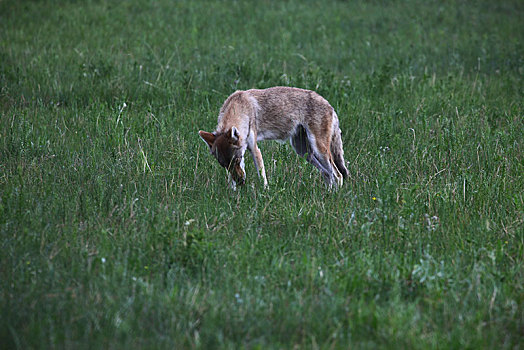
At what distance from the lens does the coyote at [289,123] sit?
23.8 ft

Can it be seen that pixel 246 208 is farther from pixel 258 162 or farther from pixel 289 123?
pixel 289 123

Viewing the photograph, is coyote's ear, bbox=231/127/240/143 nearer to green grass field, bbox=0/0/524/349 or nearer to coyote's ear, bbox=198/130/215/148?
coyote's ear, bbox=198/130/215/148

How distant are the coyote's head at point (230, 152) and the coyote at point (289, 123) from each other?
0.41 meters

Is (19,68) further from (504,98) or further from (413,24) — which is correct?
(413,24)

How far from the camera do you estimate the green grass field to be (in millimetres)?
3918

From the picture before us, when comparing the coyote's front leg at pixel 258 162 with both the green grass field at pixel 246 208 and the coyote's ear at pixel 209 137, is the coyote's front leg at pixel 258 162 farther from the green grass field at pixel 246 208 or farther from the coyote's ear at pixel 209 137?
the coyote's ear at pixel 209 137

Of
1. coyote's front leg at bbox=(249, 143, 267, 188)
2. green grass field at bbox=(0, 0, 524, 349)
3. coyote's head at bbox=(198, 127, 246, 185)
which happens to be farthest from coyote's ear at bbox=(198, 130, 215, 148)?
coyote's front leg at bbox=(249, 143, 267, 188)

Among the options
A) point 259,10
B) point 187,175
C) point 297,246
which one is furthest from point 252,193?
point 259,10

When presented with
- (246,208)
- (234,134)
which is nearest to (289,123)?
(234,134)

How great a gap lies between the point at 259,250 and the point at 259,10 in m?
14.8

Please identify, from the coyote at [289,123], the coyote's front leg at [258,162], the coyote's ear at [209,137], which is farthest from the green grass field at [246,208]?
the coyote's ear at [209,137]

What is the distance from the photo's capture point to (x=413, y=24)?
57.8 ft

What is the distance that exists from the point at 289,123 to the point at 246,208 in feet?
6.71

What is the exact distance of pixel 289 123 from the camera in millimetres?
7723
